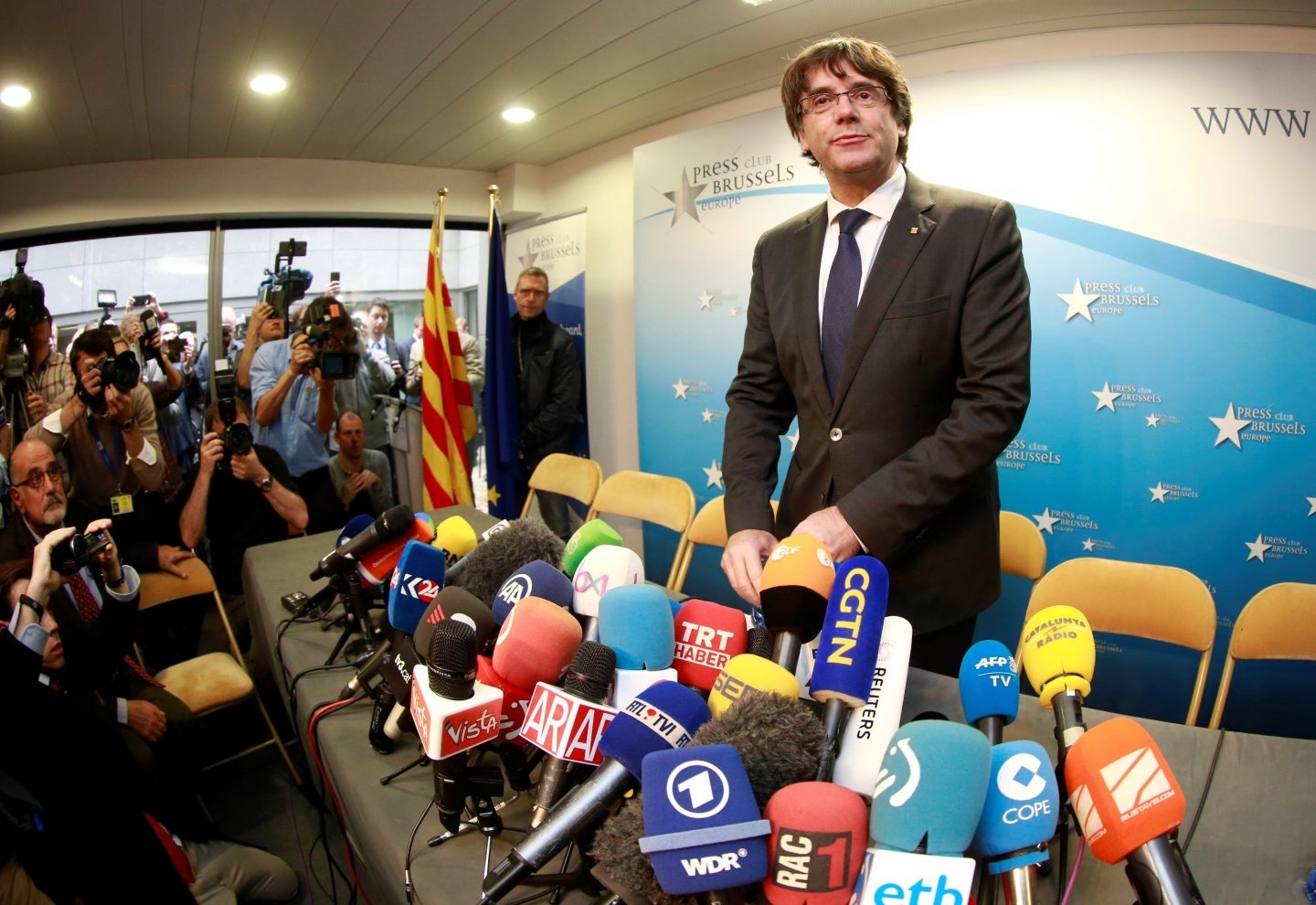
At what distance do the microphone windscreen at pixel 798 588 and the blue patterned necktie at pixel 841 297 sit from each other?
0.49 metres

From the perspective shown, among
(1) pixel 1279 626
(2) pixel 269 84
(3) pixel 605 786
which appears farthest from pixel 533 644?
(2) pixel 269 84

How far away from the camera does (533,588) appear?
1101 mm

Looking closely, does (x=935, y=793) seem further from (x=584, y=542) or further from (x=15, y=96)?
(x=15, y=96)

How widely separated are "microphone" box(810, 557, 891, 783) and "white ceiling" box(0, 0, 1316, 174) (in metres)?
2.48

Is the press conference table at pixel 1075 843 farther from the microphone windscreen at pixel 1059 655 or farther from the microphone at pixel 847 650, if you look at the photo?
the microphone at pixel 847 650

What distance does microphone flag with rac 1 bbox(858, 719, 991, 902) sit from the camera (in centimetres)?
60

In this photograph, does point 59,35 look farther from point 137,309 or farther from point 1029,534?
point 1029,534

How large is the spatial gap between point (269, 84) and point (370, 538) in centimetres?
267

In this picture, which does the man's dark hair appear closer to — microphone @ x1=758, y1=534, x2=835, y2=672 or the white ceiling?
microphone @ x1=758, y1=534, x2=835, y2=672

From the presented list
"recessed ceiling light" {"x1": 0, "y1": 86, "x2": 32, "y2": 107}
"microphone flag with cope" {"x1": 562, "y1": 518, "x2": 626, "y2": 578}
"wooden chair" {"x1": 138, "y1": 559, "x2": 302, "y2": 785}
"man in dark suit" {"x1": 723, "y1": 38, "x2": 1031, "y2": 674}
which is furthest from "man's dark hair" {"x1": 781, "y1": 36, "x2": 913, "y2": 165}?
"recessed ceiling light" {"x1": 0, "y1": 86, "x2": 32, "y2": 107}

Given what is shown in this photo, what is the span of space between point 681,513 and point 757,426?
1301 mm

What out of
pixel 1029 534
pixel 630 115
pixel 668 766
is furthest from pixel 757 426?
pixel 630 115

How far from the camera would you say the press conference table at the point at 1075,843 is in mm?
853

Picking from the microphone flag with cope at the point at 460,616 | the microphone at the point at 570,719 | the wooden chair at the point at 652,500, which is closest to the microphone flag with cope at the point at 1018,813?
the microphone at the point at 570,719
